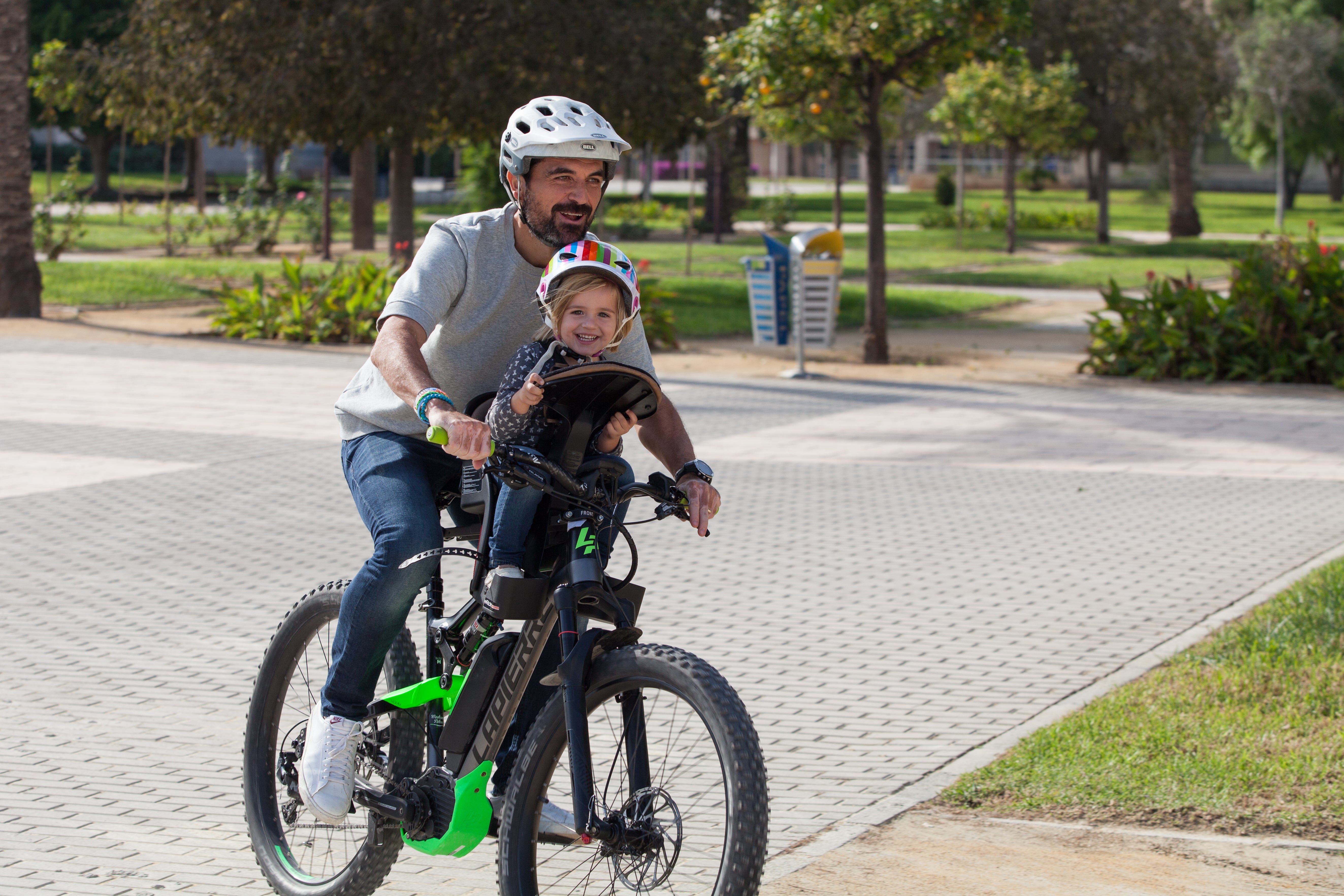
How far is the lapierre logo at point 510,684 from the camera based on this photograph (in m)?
3.22

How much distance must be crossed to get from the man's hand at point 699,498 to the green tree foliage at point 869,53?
42.6 feet

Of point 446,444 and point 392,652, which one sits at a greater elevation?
point 446,444

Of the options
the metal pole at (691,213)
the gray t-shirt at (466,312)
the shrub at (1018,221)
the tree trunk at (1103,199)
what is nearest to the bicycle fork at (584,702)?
the gray t-shirt at (466,312)

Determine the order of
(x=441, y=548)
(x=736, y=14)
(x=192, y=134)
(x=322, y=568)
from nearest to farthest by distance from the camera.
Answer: (x=441, y=548)
(x=322, y=568)
(x=192, y=134)
(x=736, y=14)

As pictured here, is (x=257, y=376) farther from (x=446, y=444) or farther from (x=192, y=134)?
(x=446, y=444)

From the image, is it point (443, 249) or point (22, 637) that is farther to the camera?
point (22, 637)

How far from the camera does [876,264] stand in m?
17.2

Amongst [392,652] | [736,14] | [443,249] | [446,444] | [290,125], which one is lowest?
Answer: [392,652]

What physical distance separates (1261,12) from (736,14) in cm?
3198

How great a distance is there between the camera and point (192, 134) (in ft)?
79.2

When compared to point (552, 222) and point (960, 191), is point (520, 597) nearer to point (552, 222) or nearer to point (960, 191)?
point (552, 222)

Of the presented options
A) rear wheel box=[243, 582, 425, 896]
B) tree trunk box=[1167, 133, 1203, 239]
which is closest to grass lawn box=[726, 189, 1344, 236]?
tree trunk box=[1167, 133, 1203, 239]

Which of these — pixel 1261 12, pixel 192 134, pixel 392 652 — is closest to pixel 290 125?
pixel 192 134

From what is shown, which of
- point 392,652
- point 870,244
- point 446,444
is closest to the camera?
point 446,444
